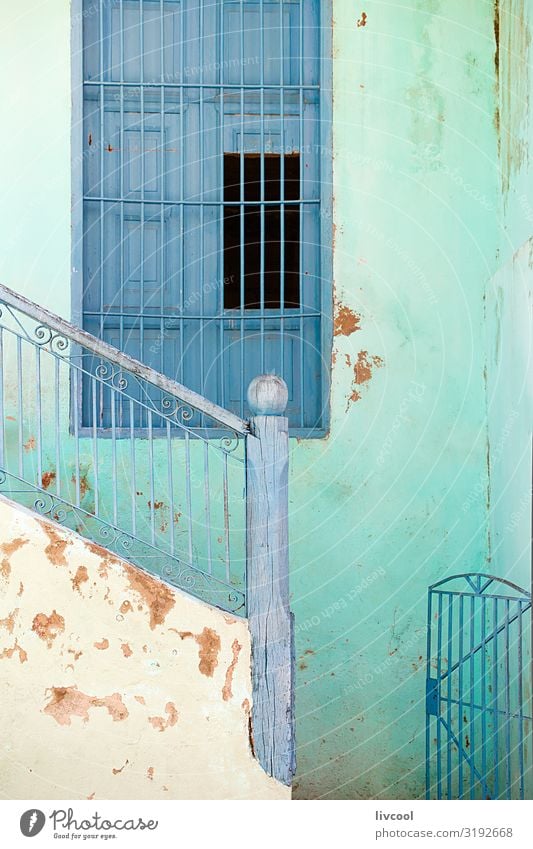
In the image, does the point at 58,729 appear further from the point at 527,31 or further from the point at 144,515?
the point at 527,31

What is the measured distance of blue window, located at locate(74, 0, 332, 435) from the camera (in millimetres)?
7125

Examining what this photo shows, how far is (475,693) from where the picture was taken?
6910 mm

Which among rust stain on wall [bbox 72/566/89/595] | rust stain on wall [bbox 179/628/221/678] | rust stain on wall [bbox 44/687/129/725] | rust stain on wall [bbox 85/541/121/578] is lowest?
rust stain on wall [bbox 44/687/129/725]

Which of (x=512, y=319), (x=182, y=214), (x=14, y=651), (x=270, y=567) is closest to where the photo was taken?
(x=14, y=651)

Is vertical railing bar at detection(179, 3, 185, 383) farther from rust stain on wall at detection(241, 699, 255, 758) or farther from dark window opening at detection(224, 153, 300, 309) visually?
rust stain on wall at detection(241, 699, 255, 758)

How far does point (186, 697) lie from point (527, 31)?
4.27 meters

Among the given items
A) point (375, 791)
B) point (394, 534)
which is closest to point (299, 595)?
point (394, 534)

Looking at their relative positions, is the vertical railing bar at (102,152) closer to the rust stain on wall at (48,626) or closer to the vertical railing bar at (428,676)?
the rust stain on wall at (48,626)

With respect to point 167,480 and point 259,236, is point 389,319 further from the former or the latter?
point 167,480

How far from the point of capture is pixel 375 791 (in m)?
6.86

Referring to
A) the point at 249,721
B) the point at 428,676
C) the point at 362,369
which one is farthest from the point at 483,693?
the point at 362,369

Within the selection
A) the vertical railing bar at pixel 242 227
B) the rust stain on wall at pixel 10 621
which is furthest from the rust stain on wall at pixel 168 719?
the vertical railing bar at pixel 242 227

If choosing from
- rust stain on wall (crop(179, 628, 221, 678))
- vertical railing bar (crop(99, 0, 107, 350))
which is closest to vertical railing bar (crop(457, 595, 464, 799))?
rust stain on wall (crop(179, 628, 221, 678))

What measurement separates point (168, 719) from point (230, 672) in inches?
13.8
